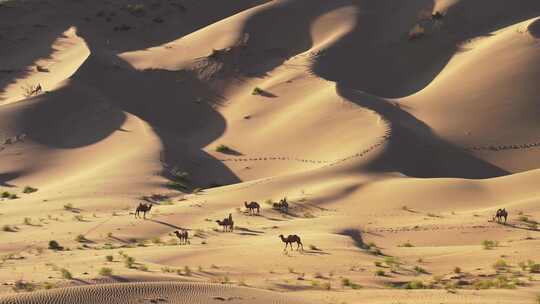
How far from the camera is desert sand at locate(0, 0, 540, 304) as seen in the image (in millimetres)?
17688

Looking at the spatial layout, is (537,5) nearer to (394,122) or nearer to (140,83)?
(394,122)

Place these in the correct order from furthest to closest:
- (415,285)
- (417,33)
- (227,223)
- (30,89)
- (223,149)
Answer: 1. (417,33)
2. (30,89)
3. (223,149)
4. (227,223)
5. (415,285)

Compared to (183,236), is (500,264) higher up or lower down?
lower down

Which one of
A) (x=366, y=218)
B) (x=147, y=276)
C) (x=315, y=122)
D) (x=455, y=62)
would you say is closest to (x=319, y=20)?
(x=455, y=62)

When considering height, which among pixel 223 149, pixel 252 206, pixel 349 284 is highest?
pixel 223 149

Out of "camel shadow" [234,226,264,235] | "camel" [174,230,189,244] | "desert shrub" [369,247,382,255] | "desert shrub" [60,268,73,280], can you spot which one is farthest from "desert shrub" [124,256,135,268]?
"desert shrub" [369,247,382,255]

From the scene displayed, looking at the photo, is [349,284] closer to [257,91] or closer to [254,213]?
[254,213]

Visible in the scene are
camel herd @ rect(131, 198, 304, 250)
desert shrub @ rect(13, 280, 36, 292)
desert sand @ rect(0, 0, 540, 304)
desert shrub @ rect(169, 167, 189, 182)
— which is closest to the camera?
desert shrub @ rect(13, 280, 36, 292)

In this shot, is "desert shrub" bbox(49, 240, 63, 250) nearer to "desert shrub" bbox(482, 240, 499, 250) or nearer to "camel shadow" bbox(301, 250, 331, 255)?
"camel shadow" bbox(301, 250, 331, 255)

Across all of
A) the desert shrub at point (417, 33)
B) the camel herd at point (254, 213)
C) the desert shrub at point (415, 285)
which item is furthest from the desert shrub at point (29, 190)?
the desert shrub at point (417, 33)

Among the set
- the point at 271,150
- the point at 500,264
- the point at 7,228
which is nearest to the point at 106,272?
the point at 500,264

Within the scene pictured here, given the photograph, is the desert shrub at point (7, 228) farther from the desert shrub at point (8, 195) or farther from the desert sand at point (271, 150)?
the desert shrub at point (8, 195)

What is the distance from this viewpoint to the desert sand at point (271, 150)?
17688mm

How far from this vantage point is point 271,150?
126 feet
